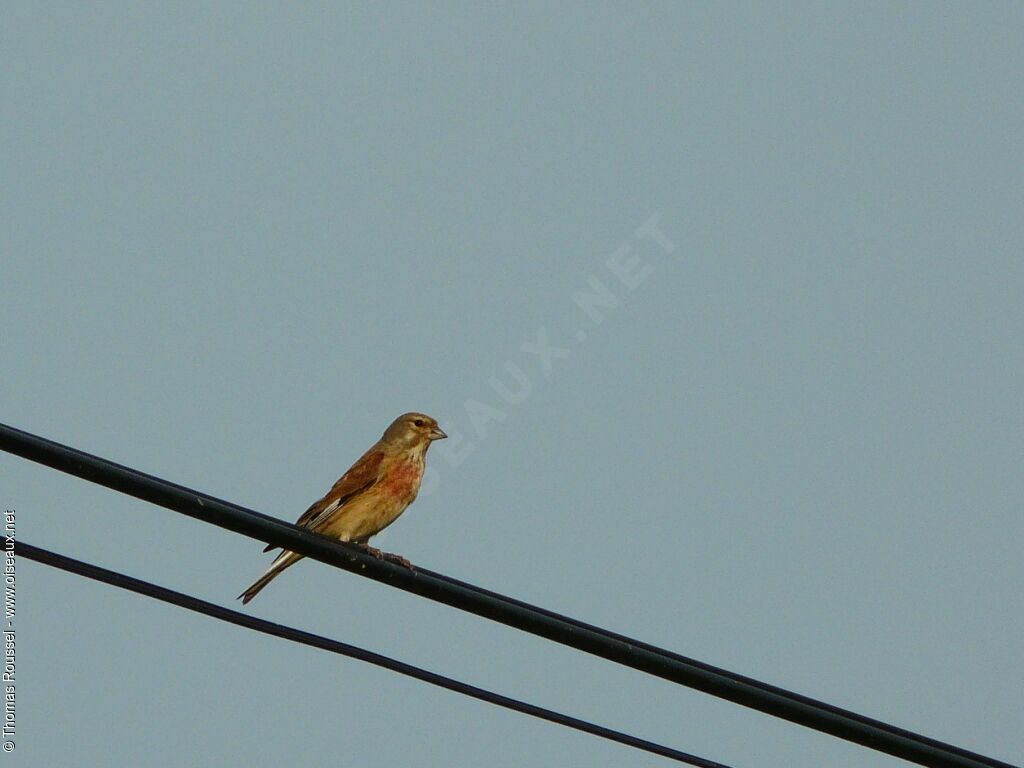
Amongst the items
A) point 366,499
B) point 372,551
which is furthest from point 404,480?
point 372,551

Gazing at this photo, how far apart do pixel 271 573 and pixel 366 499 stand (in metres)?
0.87

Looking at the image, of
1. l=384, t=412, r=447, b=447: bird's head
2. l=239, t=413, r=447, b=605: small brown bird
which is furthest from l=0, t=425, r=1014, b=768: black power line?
l=384, t=412, r=447, b=447: bird's head

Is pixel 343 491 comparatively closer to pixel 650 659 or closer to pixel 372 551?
pixel 372 551

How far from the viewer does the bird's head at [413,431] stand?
12133 mm

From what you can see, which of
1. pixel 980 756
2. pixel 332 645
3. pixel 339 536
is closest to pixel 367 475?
pixel 339 536

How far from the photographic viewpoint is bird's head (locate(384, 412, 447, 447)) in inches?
478

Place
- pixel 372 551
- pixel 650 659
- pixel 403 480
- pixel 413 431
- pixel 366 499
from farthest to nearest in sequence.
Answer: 1. pixel 413 431
2. pixel 403 480
3. pixel 366 499
4. pixel 372 551
5. pixel 650 659

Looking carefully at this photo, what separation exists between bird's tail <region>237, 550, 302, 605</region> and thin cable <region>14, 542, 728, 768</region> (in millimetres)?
4452

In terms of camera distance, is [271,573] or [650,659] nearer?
[650,659]

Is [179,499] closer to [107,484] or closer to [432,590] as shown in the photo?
[107,484]

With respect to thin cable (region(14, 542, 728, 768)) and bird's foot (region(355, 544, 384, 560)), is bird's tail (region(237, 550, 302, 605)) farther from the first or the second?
thin cable (region(14, 542, 728, 768))

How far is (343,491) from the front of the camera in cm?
1152

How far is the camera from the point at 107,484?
594cm

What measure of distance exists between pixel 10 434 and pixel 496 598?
6.19 ft
